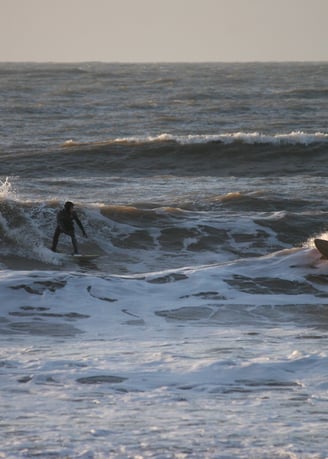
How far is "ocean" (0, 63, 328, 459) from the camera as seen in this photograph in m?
8.46

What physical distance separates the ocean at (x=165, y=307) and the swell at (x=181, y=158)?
0.12 meters

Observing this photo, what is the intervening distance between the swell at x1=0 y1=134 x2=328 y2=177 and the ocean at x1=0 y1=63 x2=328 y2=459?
0.40ft

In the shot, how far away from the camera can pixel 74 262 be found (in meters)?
18.8

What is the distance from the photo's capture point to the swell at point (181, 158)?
107 ft

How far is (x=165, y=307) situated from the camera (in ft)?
45.0

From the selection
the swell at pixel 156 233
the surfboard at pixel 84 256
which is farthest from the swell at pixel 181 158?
the surfboard at pixel 84 256

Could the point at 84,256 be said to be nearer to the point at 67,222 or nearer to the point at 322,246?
the point at 67,222

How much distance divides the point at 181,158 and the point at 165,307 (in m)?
21.9

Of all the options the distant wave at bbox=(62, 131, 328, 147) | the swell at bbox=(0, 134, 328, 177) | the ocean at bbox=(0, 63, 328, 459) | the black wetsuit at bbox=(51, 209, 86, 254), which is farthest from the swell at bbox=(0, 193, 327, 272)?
the distant wave at bbox=(62, 131, 328, 147)

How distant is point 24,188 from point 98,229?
6.31 metres

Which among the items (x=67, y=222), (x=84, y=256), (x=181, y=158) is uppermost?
(x=67, y=222)

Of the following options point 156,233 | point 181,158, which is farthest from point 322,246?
point 181,158

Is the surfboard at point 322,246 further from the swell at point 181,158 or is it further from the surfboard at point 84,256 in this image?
the swell at point 181,158

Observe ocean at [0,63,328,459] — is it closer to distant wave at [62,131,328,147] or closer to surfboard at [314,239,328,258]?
surfboard at [314,239,328,258]
